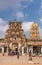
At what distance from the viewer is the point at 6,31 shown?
164 ft

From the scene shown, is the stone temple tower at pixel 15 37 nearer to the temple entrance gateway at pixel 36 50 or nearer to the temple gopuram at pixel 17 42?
the temple gopuram at pixel 17 42

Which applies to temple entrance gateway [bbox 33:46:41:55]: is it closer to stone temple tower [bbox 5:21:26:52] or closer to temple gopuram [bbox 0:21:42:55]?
temple gopuram [bbox 0:21:42:55]

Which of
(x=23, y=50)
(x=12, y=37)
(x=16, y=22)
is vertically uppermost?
(x=16, y=22)

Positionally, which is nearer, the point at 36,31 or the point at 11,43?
the point at 11,43

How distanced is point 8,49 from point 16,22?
672 centimetres

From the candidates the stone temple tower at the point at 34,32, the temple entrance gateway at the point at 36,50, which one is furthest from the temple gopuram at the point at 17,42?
the stone temple tower at the point at 34,32

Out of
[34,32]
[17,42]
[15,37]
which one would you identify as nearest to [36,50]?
[17,42]

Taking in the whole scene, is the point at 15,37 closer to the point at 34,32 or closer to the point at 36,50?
the point at 36,50

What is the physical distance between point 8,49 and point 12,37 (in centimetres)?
294

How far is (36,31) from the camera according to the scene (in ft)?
230

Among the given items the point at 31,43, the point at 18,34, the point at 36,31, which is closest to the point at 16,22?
the point at 18,34

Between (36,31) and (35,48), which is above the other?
(36,31)

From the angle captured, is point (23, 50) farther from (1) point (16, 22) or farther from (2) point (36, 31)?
(2) point (36, 31)

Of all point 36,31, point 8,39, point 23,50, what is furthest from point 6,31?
point 36,31
